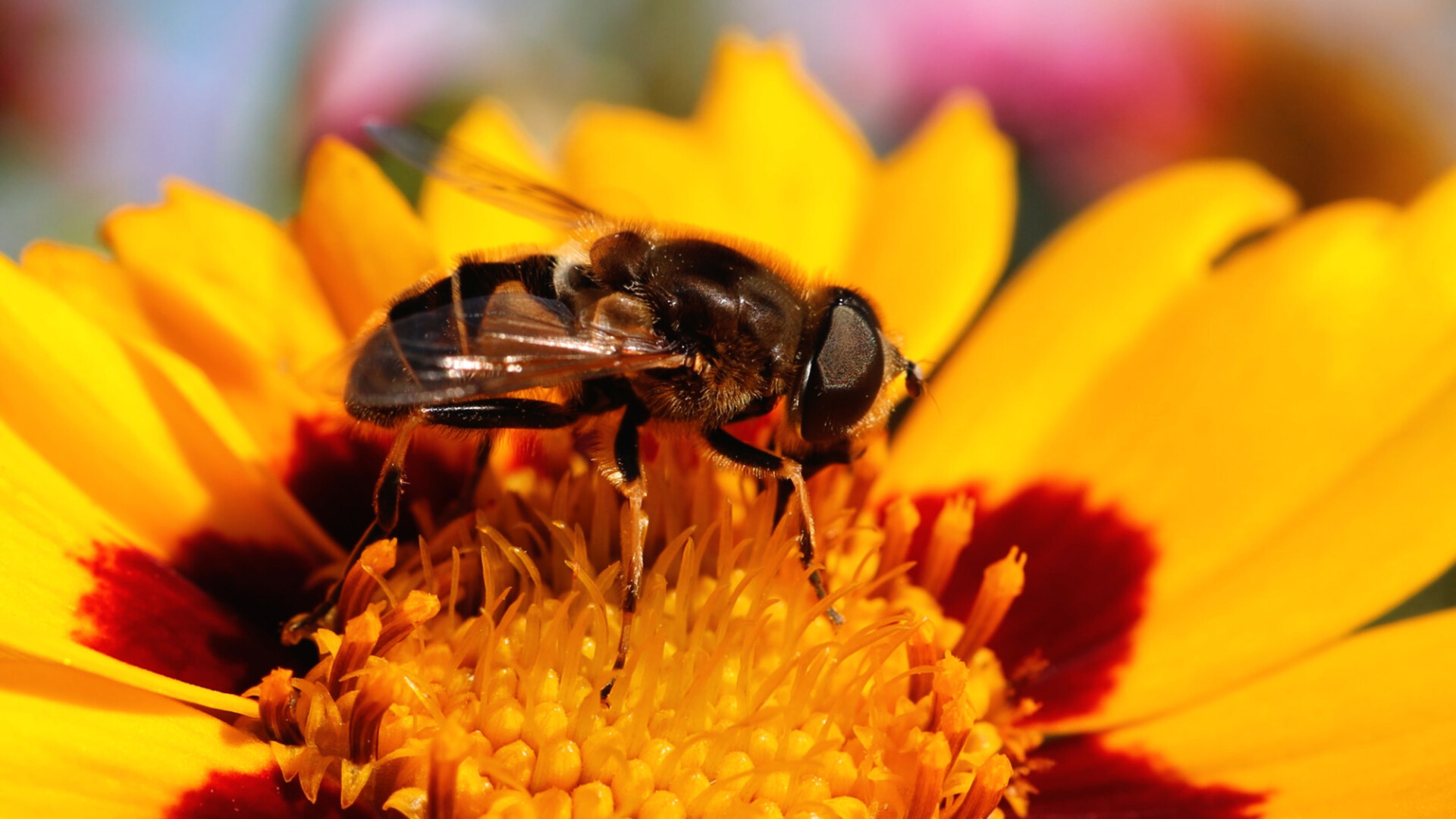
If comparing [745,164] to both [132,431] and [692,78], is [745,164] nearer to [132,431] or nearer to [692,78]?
[692,78]

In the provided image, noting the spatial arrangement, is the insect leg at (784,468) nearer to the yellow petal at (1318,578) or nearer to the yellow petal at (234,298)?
the yellow petal at (1318,578)

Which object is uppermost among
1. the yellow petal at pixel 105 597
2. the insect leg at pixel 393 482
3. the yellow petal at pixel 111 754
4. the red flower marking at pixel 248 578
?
the insect leg at pixel 393 482

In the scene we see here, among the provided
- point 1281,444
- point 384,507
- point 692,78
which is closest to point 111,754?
point 384,507

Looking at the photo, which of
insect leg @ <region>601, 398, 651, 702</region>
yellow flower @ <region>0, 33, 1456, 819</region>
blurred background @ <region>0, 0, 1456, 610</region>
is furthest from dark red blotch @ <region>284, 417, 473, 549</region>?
blurred background @ <region>0, 0, 1456, 610</region>

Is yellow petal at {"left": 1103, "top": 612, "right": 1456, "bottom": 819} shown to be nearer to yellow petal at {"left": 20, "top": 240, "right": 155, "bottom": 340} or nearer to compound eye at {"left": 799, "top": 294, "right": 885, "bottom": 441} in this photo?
compound eye at {"left": 799, "top": 294, "right": 885, "bottom": 441}

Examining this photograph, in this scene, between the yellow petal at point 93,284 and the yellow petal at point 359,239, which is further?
the yellow petal at point 359,239

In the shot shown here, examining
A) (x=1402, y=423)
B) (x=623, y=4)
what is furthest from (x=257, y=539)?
(x=623, y=4)

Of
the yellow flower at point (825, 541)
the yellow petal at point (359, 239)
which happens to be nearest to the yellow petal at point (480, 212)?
the yellow flower at point (825, 541)
